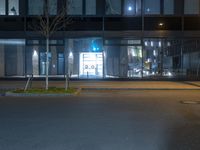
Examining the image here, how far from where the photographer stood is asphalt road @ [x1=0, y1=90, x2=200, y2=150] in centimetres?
905

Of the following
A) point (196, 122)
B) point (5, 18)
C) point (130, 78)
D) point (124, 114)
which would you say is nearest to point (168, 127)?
point (196, 122)

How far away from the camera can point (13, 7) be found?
120 feet

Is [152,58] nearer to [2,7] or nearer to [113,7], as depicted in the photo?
[113,7]

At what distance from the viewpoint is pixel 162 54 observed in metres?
37.3

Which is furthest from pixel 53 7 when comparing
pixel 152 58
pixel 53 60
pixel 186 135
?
pixel 186 135

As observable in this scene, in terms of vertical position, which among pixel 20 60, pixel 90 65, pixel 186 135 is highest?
pixel 20 60

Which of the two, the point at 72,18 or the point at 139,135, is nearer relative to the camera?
the point at 139,135

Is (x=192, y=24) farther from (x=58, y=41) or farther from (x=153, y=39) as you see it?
(x=58, y=41)

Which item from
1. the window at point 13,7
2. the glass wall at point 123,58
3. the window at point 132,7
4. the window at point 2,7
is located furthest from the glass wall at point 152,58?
the window at point 2,7

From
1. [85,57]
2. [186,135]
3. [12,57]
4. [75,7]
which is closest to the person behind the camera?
[186,135]

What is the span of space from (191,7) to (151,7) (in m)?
3.49

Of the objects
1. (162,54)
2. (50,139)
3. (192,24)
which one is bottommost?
(50,139)

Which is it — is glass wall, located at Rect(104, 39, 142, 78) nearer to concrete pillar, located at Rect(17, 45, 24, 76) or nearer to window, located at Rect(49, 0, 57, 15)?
window, located at Rect(49, 0, 57, 15)

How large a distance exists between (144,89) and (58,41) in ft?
42.7
